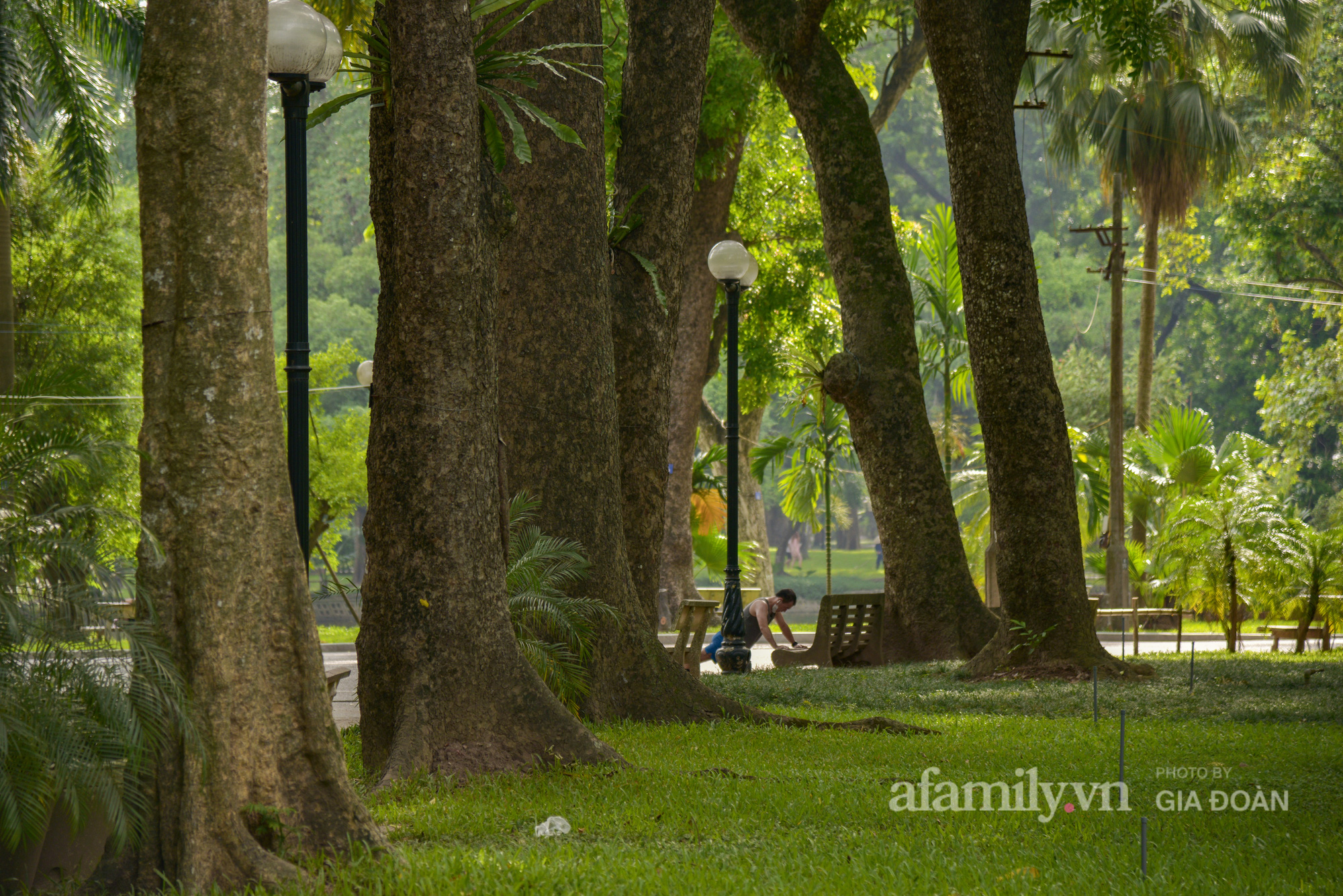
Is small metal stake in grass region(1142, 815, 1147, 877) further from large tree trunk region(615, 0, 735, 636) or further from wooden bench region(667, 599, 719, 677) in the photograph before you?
wooden bench region(667, 599, 719, 677)

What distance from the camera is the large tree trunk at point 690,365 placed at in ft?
68.4

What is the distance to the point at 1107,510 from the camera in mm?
26062

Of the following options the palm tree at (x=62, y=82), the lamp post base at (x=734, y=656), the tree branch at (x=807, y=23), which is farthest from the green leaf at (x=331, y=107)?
the palm tree at (x=62, y=82)

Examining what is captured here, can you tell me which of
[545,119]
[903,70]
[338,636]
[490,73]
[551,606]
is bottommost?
[338,636]

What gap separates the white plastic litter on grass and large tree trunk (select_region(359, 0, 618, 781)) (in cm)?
98

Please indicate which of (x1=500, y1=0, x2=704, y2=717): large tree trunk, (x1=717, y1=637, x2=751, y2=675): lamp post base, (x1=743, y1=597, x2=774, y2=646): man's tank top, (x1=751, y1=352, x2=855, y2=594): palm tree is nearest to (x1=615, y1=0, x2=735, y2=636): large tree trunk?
(x1=500, y1=0, x2=704, y2=717): large tree trunk

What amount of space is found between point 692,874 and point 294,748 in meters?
1.51

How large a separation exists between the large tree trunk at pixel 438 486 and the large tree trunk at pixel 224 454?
1.56 m

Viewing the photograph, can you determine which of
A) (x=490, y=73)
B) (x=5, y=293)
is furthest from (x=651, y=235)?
(x=5, y=293)

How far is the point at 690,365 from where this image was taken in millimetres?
21906

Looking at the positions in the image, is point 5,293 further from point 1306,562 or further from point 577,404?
point 1306,562

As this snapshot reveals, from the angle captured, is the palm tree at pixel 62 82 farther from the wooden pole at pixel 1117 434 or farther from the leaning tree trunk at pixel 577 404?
the wooden pole at pixel 1117 434

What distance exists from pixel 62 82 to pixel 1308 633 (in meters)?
19.1

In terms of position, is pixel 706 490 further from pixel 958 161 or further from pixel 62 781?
pixel 62 781
